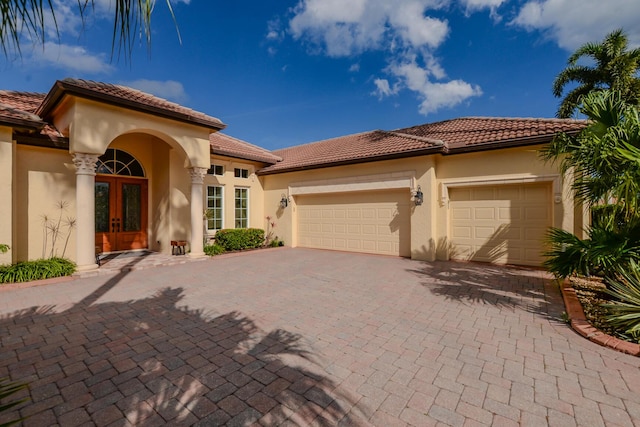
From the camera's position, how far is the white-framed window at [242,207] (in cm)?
1365

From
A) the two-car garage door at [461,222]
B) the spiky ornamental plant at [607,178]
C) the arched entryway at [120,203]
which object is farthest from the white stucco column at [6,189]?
the spiky ornamental plant at [607,178]

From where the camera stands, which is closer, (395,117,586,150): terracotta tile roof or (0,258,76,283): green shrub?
(0,258,76,283): green shrub

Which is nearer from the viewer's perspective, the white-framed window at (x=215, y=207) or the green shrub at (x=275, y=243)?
the white-framed window at (x=215, y=207)

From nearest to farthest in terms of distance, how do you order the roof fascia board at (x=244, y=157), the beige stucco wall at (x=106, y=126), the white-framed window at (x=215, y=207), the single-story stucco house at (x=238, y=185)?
the beige stucco wall at (x=106, y=126), the single-story stucco house at (x=238, y=185), the roof fascia board at (x=244, y=157), the white-framed window at (x=215, y=207)

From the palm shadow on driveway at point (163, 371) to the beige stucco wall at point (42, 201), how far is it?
5.07m

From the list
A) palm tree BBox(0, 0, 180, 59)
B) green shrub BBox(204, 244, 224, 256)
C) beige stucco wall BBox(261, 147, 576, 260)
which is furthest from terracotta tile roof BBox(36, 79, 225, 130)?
palm tree BBox(0, 0, 180, 59)

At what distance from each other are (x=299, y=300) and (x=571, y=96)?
2095 cm

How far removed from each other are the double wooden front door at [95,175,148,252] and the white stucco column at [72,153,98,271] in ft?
10.1

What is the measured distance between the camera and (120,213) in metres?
11.2

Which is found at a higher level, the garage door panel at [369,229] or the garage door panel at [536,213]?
the garage door panel at [536,213]

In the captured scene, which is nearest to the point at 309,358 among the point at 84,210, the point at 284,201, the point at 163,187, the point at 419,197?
the point at 419,197

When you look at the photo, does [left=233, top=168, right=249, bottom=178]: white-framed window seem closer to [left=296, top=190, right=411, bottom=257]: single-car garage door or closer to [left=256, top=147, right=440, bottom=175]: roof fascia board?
[left=256, top=147, right=440, bottom=175]: roof fascia board

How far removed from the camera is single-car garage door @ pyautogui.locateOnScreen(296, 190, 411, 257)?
35.6ft

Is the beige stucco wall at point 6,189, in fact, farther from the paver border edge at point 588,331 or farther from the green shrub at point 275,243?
the paver border edge at point 588,331
